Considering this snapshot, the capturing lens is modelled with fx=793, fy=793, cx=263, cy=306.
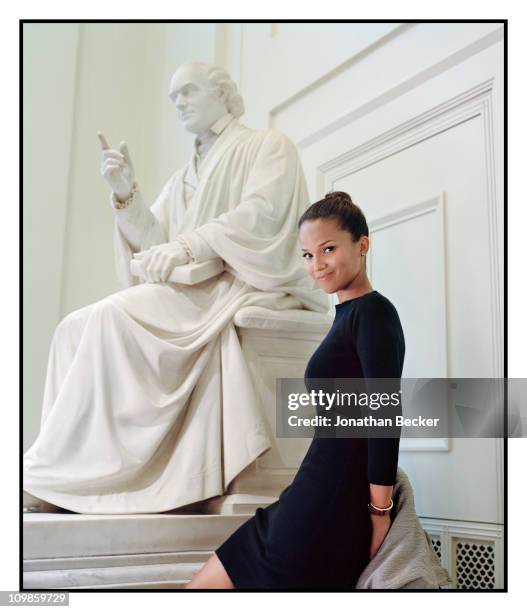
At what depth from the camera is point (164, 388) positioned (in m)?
2.59

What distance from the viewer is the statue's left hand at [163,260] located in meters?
2.76

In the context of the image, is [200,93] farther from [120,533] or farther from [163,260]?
[120,533]

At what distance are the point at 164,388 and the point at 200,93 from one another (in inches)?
47.1

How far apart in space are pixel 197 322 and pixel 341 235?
0.78 m

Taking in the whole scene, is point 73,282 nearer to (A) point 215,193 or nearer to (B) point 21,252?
(A) point 215,193

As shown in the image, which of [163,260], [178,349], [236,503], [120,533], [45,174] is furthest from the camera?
[45,174]

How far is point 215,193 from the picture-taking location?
3.01m

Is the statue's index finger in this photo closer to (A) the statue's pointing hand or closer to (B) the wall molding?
(A) the statue's pointing hand

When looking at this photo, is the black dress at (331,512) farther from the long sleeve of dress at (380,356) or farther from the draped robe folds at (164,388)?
the draped robe folds at (164,388)

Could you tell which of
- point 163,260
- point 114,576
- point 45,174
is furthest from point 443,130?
point 45,174

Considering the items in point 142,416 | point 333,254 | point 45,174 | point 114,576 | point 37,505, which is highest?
point 45,174

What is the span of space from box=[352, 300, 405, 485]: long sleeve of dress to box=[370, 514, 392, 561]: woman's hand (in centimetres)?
9

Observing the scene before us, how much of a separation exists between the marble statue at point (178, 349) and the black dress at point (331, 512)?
574 millimetres

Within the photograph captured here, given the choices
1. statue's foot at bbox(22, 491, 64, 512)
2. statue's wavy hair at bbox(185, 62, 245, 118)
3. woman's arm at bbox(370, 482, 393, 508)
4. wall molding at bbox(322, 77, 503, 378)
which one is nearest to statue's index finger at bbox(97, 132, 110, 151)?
statue's wavy hair at bbox(185, 62, 245, 118)
